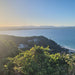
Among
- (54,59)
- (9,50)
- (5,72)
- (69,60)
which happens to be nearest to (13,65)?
(5,72)

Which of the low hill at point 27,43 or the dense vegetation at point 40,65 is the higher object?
the dense vegetation at point 40,65

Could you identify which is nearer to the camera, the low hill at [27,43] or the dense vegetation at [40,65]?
the dense vegetation at [40,65]

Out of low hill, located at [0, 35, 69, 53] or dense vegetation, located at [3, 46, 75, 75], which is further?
low hill, located at [0, 35, 69, 53]

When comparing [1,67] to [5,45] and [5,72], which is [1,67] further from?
[5,45]

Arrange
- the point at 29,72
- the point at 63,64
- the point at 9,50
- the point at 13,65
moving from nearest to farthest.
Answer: the point at 29,72 → the point at 63,64 → the point at 13,65 → the point at 9,50

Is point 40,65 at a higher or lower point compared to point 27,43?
higher

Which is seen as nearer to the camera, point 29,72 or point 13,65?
point 29,72

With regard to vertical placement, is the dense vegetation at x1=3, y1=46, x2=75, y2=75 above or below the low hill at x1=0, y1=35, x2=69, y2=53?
above

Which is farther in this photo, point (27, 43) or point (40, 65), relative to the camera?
point (27, 43)
